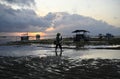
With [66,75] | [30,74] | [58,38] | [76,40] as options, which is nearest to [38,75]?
[30,74]

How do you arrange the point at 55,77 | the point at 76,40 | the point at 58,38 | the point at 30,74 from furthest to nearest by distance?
1. the point at 76,40
2. the point at 58,38
3. the point at 30,74
4. the point at 55,77

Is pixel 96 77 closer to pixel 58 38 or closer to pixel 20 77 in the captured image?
pixel 20 77

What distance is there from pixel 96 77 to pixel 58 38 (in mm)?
23084

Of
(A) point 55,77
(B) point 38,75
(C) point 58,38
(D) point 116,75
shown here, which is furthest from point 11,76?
(C) point 58,38

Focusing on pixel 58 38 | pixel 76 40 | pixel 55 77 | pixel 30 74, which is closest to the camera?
pixel 55 77

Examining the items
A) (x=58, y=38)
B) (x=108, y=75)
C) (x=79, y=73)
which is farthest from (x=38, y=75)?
(x=58, y=38)

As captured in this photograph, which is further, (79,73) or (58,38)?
(58,38)

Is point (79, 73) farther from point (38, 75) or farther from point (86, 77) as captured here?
point (38, 75)

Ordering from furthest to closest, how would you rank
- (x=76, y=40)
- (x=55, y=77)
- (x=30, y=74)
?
(x=76, y=40)
(x=30, y=74)
(x=55, y=77)

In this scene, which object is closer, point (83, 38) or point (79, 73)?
point (79, 73)

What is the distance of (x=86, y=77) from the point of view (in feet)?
40.7

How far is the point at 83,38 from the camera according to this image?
6244cm

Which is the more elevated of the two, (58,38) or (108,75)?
(58,38)

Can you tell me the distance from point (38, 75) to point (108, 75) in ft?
11.9
